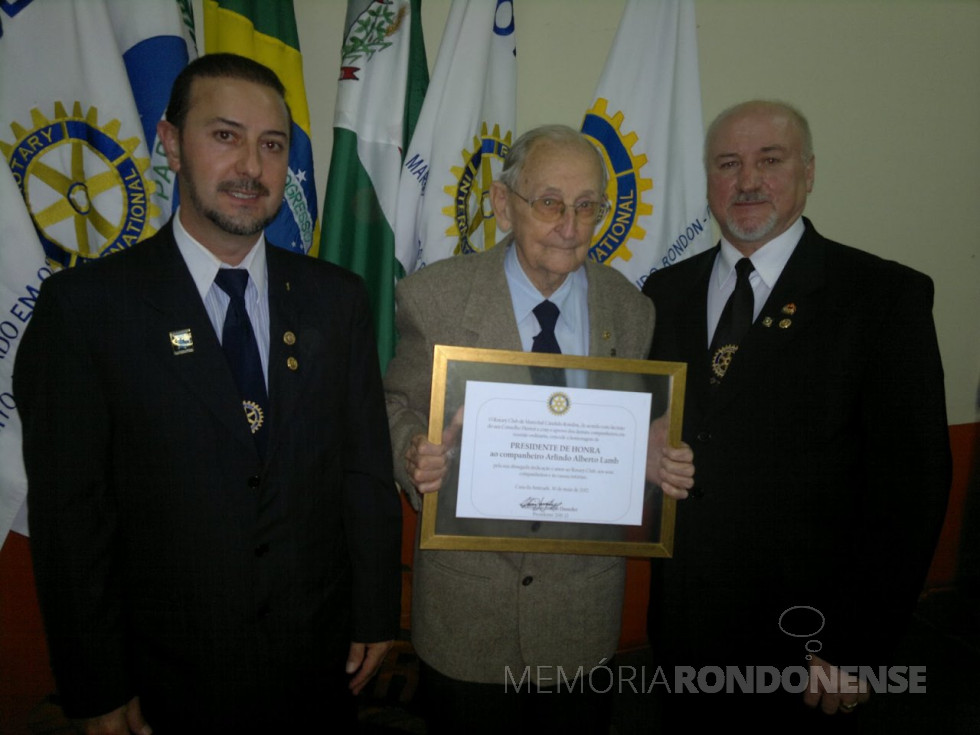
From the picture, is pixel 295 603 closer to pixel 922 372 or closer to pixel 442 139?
pixel 922 372

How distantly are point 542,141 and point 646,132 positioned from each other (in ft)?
5.25

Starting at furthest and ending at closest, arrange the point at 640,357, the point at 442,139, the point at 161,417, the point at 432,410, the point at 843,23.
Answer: the point at 843,23, the point at 442,139, the point at 640,357, the point at 432,410, the point at 161,417

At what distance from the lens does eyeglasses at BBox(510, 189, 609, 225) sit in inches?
67.5

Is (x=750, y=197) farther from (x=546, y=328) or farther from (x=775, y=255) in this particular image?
(x=546, y=328)

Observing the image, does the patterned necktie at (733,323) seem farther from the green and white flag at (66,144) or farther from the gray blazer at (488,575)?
the green and white flag at (66,144)

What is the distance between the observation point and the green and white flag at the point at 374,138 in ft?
8.96

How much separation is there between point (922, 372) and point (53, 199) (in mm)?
3296

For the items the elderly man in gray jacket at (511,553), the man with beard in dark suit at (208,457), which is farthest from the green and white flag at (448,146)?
the man with beard in dark suit at (208,457)

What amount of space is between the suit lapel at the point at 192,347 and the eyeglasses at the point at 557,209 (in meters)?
1.02

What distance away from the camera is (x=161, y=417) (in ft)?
4.67

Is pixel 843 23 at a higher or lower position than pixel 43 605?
higher

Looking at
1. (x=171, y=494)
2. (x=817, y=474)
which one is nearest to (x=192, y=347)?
(x=171, y=494)

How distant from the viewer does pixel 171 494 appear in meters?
1.45

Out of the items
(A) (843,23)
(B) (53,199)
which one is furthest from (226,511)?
(A) (843,23)
